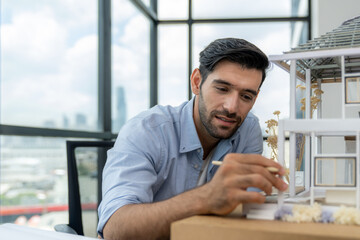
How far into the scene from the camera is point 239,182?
74cm

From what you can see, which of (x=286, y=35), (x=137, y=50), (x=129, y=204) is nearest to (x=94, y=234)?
(x=137, y=50)

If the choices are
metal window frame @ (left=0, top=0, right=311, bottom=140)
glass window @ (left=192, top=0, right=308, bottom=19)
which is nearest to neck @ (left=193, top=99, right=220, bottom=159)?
metal window frame @ (left=0, top=0, right=311, bottom=140)

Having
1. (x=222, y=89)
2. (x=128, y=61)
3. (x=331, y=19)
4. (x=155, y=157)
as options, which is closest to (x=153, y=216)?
(x=155, y=157)

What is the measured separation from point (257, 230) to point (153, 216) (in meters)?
0.31

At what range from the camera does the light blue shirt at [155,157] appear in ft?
3.42

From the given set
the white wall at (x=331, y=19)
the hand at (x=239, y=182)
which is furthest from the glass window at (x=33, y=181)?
the white wall at (x=331, y=19)

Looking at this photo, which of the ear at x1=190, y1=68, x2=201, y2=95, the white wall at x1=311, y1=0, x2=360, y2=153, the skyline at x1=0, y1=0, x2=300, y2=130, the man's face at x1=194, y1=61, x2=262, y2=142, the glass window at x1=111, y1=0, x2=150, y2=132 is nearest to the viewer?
the man's face at x1=194, y1=61, x2=262, y2=142

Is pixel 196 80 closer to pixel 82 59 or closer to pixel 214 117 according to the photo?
pixel 214 117

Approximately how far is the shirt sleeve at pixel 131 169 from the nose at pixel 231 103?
24 centimetres

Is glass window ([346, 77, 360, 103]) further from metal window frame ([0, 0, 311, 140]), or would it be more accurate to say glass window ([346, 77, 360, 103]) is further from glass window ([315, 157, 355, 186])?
metal window frame ([0, 0, 311, 140])

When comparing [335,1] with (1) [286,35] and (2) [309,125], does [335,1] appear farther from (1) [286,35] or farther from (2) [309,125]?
(2) [309,125]

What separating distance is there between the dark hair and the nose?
100mm

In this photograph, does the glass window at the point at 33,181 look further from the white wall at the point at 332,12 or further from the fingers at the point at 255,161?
the white wall at the point at 332,12

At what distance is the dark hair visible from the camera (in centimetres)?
114
